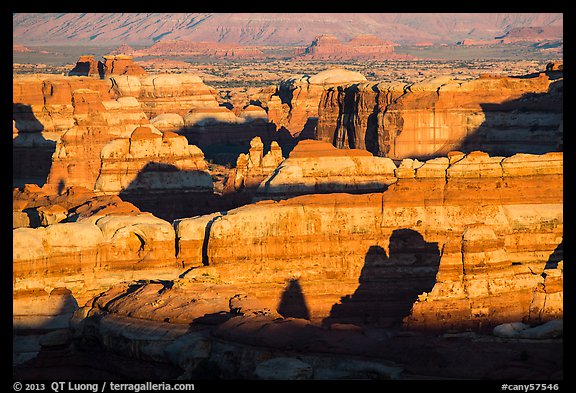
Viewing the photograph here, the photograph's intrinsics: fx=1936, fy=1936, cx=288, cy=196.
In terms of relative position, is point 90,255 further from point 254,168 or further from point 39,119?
point 39,119

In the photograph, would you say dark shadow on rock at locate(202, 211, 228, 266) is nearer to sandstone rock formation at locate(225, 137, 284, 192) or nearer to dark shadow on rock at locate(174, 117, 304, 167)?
sandstone rock formation at locate(225, 137, 284, 192)

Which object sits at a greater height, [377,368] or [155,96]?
[155,96]

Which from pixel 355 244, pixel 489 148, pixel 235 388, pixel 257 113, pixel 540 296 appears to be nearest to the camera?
pixel 235 388

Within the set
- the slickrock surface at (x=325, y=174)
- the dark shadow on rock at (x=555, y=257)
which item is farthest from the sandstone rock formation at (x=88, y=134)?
the dark shadow on rock at (x=555, y=257)

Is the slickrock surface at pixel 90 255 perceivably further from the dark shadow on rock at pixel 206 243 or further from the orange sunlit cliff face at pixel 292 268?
the dark shadow on rock at pixel 206 243

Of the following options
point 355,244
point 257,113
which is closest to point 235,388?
point 355,244

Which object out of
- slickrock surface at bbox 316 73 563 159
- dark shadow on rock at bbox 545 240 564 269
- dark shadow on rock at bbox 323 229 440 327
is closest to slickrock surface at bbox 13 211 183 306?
dark shadow on rock at bbox 323 229 440 327

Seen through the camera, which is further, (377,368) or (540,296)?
(540,296)

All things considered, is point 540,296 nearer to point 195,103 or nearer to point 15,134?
point 15,134
